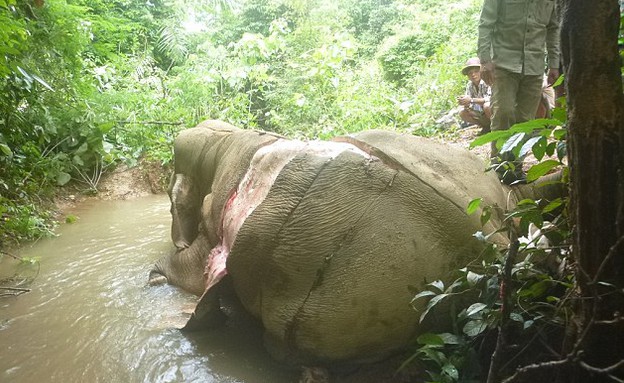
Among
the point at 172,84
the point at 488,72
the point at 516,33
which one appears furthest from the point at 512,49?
the point at 172,84

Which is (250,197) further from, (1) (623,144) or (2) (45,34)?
(2) (45,34)

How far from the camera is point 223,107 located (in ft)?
28.1

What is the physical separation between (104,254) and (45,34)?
3385 millimetres

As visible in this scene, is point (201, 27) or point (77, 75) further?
point (201, 27)

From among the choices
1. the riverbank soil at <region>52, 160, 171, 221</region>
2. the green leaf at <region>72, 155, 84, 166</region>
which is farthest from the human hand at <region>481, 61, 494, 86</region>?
the green leaf at <region>72, 155, 84, 166</region>

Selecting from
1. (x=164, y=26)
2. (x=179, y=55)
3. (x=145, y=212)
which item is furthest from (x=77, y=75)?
(x=164, y=26)

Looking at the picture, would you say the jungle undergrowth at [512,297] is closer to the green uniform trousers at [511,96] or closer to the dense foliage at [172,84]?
the green uniform trousers at [511,96]

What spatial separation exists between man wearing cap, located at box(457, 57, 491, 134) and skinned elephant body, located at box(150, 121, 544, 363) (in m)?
3.35

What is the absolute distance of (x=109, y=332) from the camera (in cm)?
274

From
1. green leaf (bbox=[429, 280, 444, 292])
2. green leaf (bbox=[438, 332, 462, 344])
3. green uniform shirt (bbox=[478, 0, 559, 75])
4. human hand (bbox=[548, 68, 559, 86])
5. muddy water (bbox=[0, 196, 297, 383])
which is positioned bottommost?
muddy water (bbox=[0, 196, 297, 383])

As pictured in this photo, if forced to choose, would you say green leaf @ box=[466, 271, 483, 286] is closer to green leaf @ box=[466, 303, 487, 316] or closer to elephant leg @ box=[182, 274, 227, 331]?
green leaf @ box=[466, 303, 487, 316]

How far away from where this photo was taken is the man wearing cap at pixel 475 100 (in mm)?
5445

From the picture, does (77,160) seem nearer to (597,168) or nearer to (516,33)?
(516,33)

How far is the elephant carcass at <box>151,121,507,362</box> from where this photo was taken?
73.9 inches
